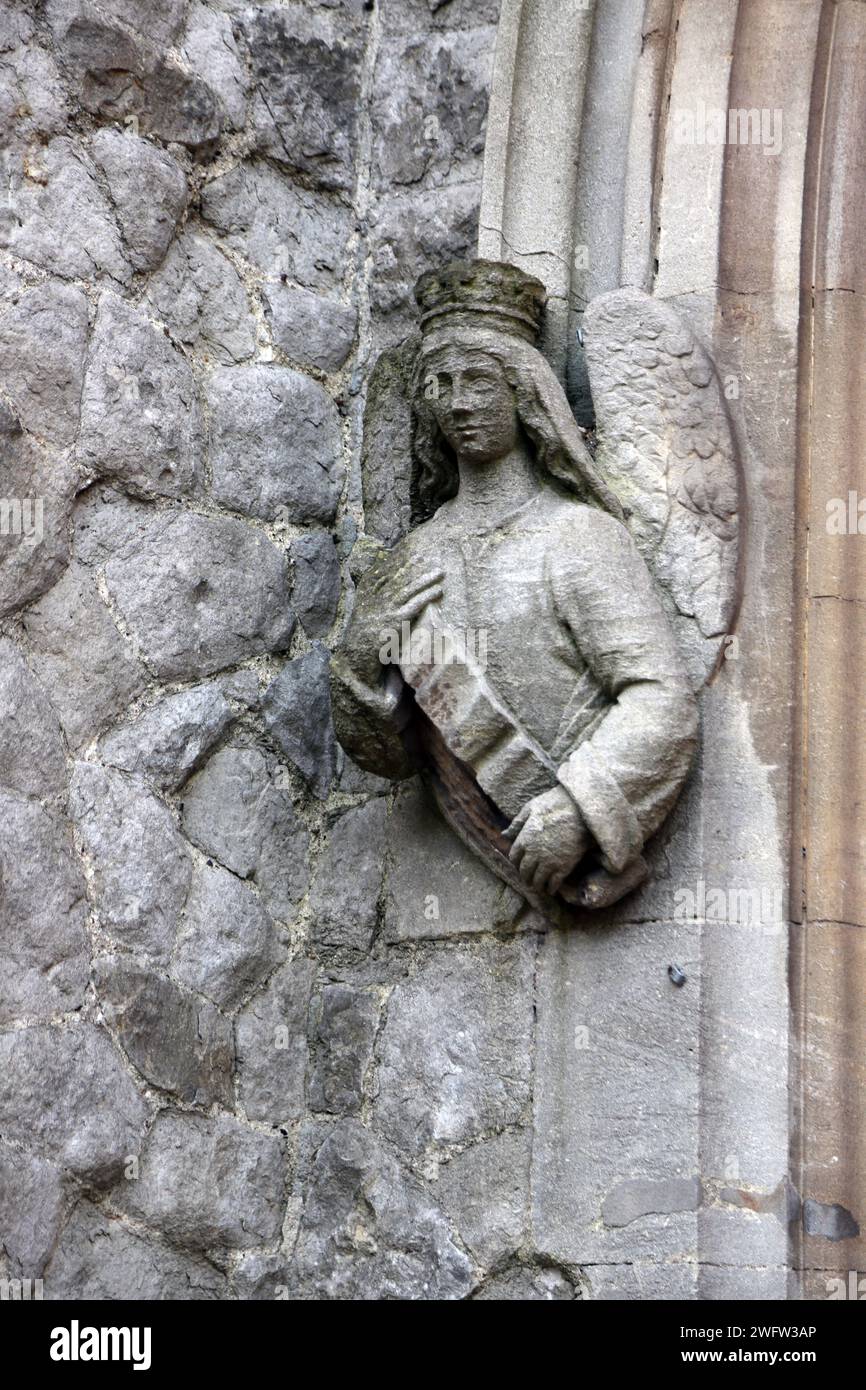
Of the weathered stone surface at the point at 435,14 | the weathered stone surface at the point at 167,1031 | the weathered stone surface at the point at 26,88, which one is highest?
the weathered stone surface at the point at 435,14

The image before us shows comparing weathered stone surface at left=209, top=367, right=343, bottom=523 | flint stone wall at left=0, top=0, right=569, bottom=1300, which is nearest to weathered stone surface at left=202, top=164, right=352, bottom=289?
flint stone wall at left=0, top=0, right=569, bottom=1300

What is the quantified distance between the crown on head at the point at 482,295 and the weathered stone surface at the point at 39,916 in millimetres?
1239

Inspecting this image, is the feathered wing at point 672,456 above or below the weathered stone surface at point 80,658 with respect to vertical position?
above

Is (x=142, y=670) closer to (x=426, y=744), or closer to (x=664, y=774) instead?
(x=426, y=744)

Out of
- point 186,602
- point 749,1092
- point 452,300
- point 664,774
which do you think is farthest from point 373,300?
point 749,1092

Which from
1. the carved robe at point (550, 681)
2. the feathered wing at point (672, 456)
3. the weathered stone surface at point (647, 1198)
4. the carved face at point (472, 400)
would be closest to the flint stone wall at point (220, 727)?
the weathered stone surface at point (647, 1198)

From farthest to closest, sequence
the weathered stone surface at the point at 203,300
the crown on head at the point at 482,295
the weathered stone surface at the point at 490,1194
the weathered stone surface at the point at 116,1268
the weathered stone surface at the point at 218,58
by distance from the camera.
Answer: the weathered stone surface at the point at 218,58 < the weathered stone surface at the point at 203,300 < the crown on head at the point at 482,295 < the weathered stone surface at the point at 490,1194 < the weathered stone surface at the point at 116,1268

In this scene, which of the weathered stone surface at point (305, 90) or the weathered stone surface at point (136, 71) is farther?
the weathered stone surface at point (305, 90)

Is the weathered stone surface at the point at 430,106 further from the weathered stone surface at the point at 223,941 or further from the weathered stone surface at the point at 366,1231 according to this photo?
the weathered stone surface at the point at 366,1231

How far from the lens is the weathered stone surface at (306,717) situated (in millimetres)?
3992

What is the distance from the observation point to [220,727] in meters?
3.89

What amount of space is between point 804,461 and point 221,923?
4.84ft

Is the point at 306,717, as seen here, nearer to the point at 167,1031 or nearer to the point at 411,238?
the point at 167,1031

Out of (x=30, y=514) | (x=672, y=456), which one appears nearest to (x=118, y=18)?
(x=30, y=514)
